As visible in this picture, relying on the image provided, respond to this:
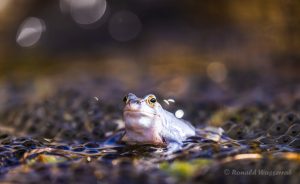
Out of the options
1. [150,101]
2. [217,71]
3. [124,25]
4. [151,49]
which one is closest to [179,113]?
[150,101]

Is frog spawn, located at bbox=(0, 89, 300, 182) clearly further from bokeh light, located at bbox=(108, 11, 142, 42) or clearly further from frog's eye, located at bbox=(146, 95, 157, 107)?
bokeh light, located at bbox=(108, 11, 142, 42)

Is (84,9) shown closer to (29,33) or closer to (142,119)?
(29,33)

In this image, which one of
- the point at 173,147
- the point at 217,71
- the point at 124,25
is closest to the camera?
the point at 173,147

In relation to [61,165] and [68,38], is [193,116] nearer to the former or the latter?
[61,165]

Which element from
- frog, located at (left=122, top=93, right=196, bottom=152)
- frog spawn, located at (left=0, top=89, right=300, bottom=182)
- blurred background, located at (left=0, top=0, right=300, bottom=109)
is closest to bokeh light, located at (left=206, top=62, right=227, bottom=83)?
blurred background, located at (left=0, top=0, right=300, bottom=109)

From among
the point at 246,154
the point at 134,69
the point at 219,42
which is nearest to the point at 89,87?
the point at 134,69
